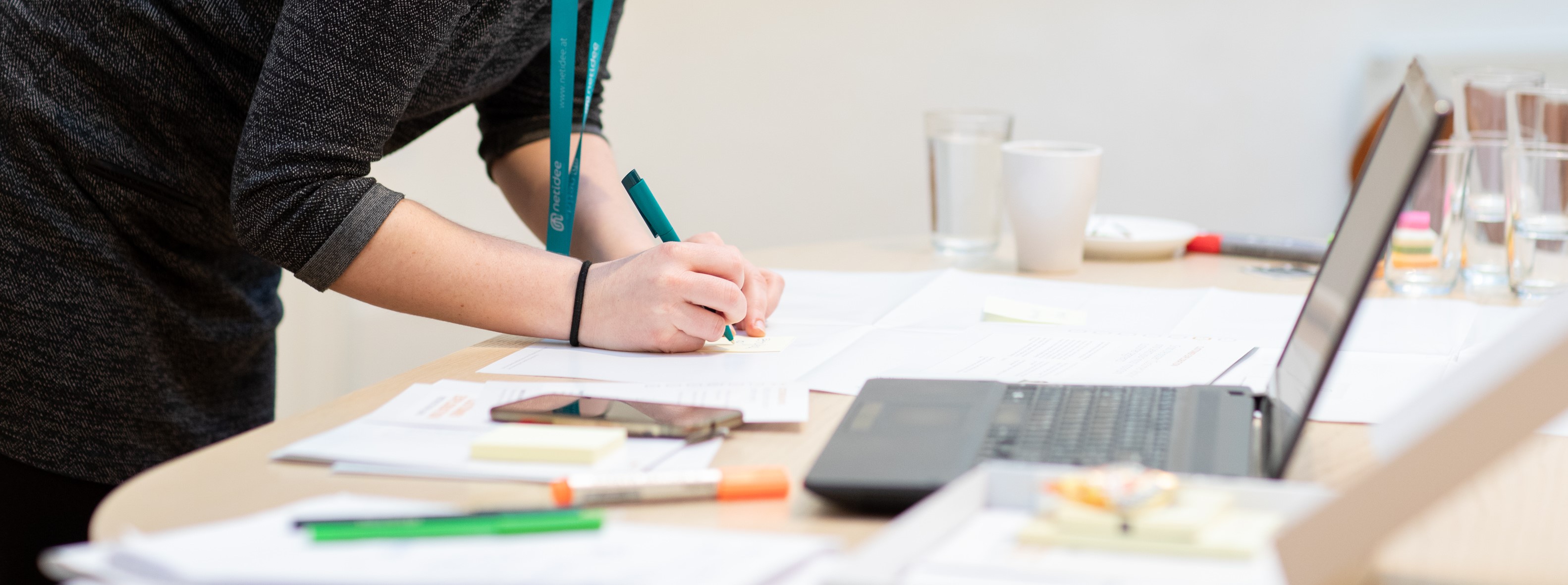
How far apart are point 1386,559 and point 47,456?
0.94 metres

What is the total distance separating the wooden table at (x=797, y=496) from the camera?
1.53 feet

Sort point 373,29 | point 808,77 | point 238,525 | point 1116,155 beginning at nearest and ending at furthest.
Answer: point 238,525 < point 373,29 < point 1116,155 < point 808,77

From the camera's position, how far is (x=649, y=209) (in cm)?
89

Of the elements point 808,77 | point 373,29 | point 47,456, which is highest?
point 808,77

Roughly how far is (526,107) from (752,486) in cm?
75

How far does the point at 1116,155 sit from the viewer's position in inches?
88.5

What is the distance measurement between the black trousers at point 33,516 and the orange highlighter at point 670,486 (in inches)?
25.3

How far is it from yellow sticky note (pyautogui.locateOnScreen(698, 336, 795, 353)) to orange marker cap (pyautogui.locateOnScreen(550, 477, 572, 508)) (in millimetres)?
347

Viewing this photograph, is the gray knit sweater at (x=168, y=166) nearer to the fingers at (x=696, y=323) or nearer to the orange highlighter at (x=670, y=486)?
the fingers at (x=696, y=323)

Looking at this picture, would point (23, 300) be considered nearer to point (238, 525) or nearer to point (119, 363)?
point (119, 363)

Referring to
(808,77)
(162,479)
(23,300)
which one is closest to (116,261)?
(23,300)

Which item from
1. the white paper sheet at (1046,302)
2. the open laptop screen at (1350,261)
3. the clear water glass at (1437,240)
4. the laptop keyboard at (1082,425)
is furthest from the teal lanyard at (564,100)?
the clear water glass at (1437,240)

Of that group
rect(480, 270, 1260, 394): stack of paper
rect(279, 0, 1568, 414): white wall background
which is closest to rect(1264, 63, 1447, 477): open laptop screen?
rect(480, 270, 1260, 394): stack of paper

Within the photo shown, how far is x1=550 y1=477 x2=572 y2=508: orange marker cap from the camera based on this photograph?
1.57 ft
